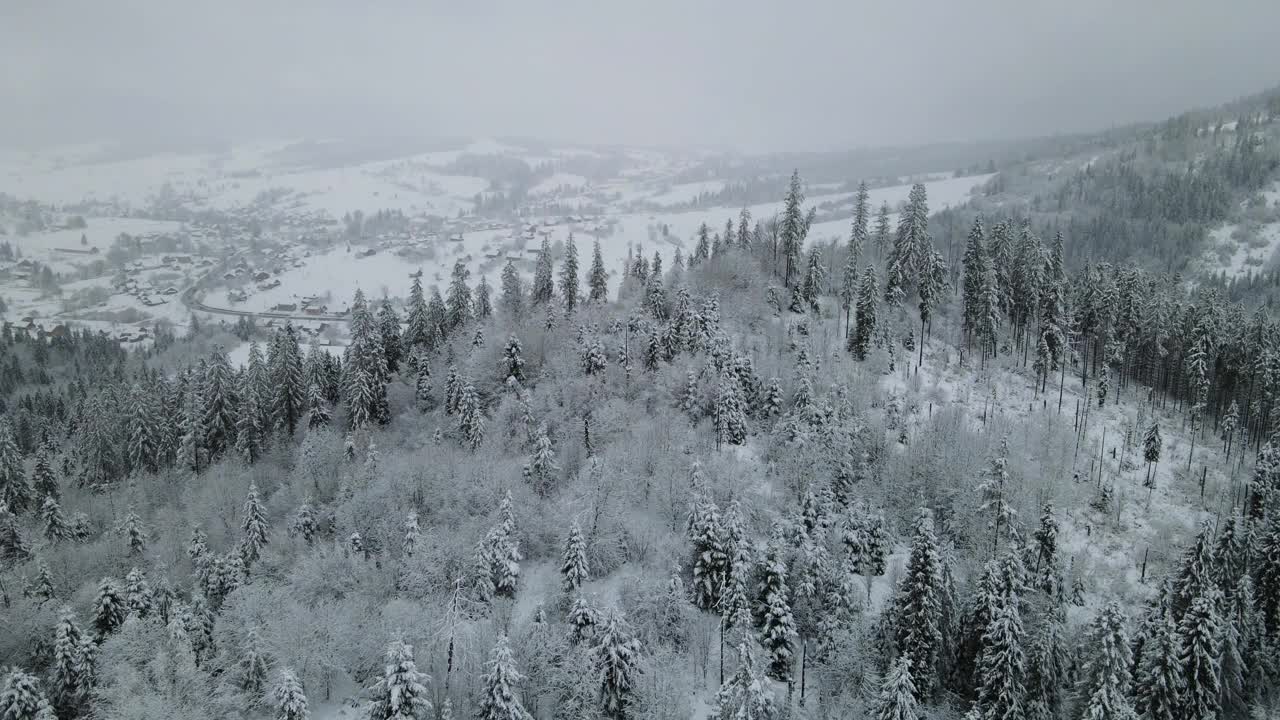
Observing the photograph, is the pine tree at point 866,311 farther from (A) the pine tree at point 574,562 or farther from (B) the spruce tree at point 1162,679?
(A) the pine tree at point 574,562

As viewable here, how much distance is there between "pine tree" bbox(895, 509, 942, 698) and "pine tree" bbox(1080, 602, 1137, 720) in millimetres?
9231

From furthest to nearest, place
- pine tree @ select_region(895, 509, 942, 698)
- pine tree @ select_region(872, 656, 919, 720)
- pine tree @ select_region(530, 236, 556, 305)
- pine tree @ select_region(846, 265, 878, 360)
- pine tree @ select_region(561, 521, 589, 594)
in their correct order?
pine tree @ select_region(530, 236, 556, 305) → pine tree @ select_region(846, 265, 878, 360) → pine tree @ select_region(561, 521, 589, 594) → pine tree @ select_region(895, 509, 942, 698) → pine tree @ select_region(872, 656, 919, 720)

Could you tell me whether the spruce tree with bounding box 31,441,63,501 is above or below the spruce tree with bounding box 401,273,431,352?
below

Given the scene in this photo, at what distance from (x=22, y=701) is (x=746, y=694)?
43.9 m

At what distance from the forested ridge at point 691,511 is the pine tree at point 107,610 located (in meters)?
0.23

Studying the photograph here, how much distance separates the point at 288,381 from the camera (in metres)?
85.6

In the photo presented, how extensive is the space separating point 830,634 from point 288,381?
228 ft

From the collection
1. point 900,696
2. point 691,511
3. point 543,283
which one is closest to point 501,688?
point 691,511

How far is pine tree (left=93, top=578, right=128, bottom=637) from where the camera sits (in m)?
51.9

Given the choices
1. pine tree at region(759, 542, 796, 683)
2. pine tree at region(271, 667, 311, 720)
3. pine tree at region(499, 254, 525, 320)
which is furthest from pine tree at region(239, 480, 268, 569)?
pine tree at region(499, 254, 525, 320)

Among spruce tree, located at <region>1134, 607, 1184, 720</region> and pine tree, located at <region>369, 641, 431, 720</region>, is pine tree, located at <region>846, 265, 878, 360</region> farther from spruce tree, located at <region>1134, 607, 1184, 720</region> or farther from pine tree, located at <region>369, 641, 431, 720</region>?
pine tree, located at <region>369, 641, 431, 720</region>

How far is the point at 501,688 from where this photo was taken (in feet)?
129

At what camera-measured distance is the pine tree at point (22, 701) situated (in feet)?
136

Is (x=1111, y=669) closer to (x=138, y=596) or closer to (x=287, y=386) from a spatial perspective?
(x=138, y=596)
